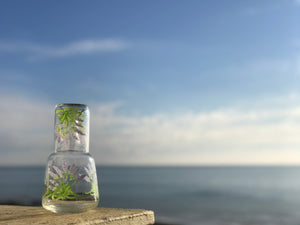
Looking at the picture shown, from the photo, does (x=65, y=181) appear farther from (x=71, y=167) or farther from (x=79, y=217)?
(x=79, y=217)

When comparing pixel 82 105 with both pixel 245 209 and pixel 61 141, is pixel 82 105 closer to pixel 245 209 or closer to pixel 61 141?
pixel 61 141

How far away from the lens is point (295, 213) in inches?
936

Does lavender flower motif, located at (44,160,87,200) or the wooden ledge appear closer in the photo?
the wooden ledge

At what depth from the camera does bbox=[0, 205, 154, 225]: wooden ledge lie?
138 cm

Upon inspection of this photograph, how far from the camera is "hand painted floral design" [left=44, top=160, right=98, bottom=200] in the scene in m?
1.61

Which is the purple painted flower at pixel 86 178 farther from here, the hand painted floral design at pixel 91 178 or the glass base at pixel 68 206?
the glass base at pixel 68 206

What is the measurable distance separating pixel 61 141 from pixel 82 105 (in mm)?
208

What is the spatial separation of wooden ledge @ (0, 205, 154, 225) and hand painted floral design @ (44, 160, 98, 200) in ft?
0.29

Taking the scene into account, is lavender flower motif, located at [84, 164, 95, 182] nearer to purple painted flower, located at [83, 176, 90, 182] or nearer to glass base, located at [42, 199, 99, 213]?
purple painted flower, located at [83, 176, 90, 182]

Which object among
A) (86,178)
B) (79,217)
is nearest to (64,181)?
(86,178)

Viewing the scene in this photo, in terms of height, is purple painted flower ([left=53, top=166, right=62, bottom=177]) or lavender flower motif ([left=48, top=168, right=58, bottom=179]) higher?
purple painted flower ([left=53, top=166, right=62, bottom=177])

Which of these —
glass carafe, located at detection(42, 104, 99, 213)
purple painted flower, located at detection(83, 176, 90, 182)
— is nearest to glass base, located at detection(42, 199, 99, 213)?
glass carafe, located at detection(42, 104, 99, 213)

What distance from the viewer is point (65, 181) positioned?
5.31 feet

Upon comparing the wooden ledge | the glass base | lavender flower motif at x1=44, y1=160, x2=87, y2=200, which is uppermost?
lavender flower motif at x1=44, y1=160, x2=87, y2=200
